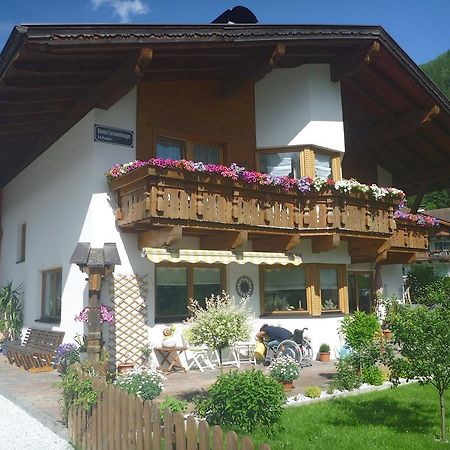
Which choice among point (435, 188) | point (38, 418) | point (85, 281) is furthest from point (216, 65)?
point (435, 188)

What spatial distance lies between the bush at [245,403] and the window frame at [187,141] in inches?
279

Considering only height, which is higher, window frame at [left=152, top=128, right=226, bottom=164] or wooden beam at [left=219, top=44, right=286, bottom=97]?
wooden beam at [left=219, top=44, right=286, bottom=97]

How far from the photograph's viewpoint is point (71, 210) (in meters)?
12.4

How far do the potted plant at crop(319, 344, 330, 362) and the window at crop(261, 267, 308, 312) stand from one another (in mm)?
1060

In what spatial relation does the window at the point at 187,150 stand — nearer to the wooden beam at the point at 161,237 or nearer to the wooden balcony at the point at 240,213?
the wooden balcony at the point at 240,213

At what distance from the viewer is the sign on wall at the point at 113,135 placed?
449 inches

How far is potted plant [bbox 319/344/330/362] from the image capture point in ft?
43.3

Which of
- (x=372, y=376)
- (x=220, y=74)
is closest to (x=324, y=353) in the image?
(x=372, y=376)

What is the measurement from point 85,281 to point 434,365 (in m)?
7.93

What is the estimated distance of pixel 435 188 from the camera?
66.8 feet

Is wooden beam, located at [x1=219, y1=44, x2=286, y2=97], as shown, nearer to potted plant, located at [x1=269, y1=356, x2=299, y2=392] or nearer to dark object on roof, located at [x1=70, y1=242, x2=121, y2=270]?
dark object on roof, located at [x1=70, y1=242, x2=121, y2=270]

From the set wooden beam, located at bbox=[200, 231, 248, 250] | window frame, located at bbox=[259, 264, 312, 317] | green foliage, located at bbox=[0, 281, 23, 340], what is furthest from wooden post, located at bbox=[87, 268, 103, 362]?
green foliage, located at bbox=[0, 281, 23, 340]

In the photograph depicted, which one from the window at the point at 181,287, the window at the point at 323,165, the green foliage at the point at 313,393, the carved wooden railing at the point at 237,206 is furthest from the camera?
the window at the point at 323,165

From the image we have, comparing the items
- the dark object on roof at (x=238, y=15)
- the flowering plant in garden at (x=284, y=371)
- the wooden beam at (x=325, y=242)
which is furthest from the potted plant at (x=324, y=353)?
the dark object on roof at (x=238, y=15)
